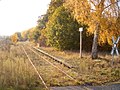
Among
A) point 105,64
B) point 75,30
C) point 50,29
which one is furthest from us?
point 50,29

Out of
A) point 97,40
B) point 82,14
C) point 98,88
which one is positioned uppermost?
point 82,14

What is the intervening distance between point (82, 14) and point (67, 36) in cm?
1142

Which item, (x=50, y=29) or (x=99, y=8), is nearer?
(x=99, y=8)

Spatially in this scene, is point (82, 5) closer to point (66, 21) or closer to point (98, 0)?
point (98, 0)

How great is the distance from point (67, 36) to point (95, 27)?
11028 millimetres

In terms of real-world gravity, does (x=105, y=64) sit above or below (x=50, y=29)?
below

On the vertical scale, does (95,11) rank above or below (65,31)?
above

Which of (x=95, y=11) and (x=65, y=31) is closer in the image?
(x=95, y=11)

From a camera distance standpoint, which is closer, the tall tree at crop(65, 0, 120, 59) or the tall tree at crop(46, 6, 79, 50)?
the tall tree at crop(65, 0, 120, 59)

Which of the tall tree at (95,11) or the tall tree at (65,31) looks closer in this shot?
the tall tree at (95,11)

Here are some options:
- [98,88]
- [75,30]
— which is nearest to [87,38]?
[75,30]

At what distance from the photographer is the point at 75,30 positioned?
32.3 metres

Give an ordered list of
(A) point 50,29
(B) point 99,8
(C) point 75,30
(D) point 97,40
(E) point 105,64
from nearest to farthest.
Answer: (E) point 105,64
(B) point 99,8
(D) point 97,40
(C) point 75,30
(A) point 50,29

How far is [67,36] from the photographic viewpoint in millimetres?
32562
